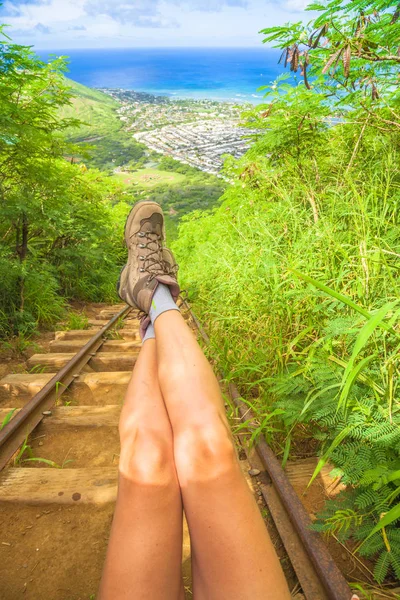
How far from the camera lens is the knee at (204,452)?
3.65 feet

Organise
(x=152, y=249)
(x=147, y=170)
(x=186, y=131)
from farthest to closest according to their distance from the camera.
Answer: (x=186, y=131), (x=147, y=170), (x=152, y=249)

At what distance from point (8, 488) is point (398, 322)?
1.72 meters

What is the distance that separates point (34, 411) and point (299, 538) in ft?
5.04

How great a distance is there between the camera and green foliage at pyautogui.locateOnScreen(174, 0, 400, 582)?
3.56ft

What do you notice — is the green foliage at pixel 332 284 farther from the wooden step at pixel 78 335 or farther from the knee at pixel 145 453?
the wooden step at pixel 78 335

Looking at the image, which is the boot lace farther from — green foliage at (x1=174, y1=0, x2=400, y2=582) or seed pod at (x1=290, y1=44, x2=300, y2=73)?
seed pod at (x1=290, y1=44, x2=300, y2=73)

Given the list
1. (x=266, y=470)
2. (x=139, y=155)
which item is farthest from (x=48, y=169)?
(x=139, y=155)

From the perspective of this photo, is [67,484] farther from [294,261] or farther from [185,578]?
[294,261]

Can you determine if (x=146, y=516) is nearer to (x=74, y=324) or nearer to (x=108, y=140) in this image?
(x=74, y=324)

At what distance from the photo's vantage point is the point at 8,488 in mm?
1395

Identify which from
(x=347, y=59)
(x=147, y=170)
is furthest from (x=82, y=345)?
(x=147, y=170)

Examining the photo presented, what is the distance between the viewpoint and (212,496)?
3.47 feet

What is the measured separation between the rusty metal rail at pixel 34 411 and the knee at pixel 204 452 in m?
0.92

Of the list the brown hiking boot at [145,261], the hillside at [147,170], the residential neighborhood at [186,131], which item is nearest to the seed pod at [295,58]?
the brown hiking boot at [145,261]
